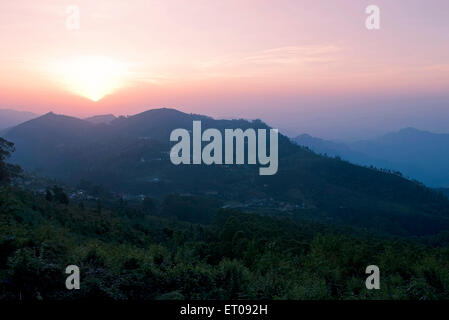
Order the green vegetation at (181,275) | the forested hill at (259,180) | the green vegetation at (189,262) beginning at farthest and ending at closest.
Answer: the forested hill at (259,180) < the green vegetation at (189,262) < the green vegetation at (181,275)

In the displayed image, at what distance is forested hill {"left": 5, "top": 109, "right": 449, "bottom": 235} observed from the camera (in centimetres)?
7944

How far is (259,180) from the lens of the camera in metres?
109

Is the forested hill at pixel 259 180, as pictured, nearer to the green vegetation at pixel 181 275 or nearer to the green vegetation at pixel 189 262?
the green vegetation at pixel 189 262

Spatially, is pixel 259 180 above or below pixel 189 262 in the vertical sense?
above

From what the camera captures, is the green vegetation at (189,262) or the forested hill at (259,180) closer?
the green vegetation at (189,262)

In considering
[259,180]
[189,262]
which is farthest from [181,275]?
[259,180]

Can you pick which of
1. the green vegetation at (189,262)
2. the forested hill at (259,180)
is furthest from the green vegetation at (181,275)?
the forested hill at (259,180)

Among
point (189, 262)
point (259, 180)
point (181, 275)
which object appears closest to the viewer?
point (181, 275)

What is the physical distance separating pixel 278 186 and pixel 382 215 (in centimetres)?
3483

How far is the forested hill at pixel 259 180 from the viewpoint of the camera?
261 feet

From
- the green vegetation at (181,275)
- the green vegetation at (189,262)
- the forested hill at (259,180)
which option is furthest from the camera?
the forested hill at (259,180)

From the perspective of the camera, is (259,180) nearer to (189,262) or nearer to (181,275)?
(189,262)

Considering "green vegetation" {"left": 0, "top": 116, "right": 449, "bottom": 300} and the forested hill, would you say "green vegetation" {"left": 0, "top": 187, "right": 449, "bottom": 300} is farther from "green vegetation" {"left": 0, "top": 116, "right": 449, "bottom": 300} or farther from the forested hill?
the forested hill

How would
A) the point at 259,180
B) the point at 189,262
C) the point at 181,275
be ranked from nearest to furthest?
the point at 181,275
the point at 189,262
the point at 259,180
